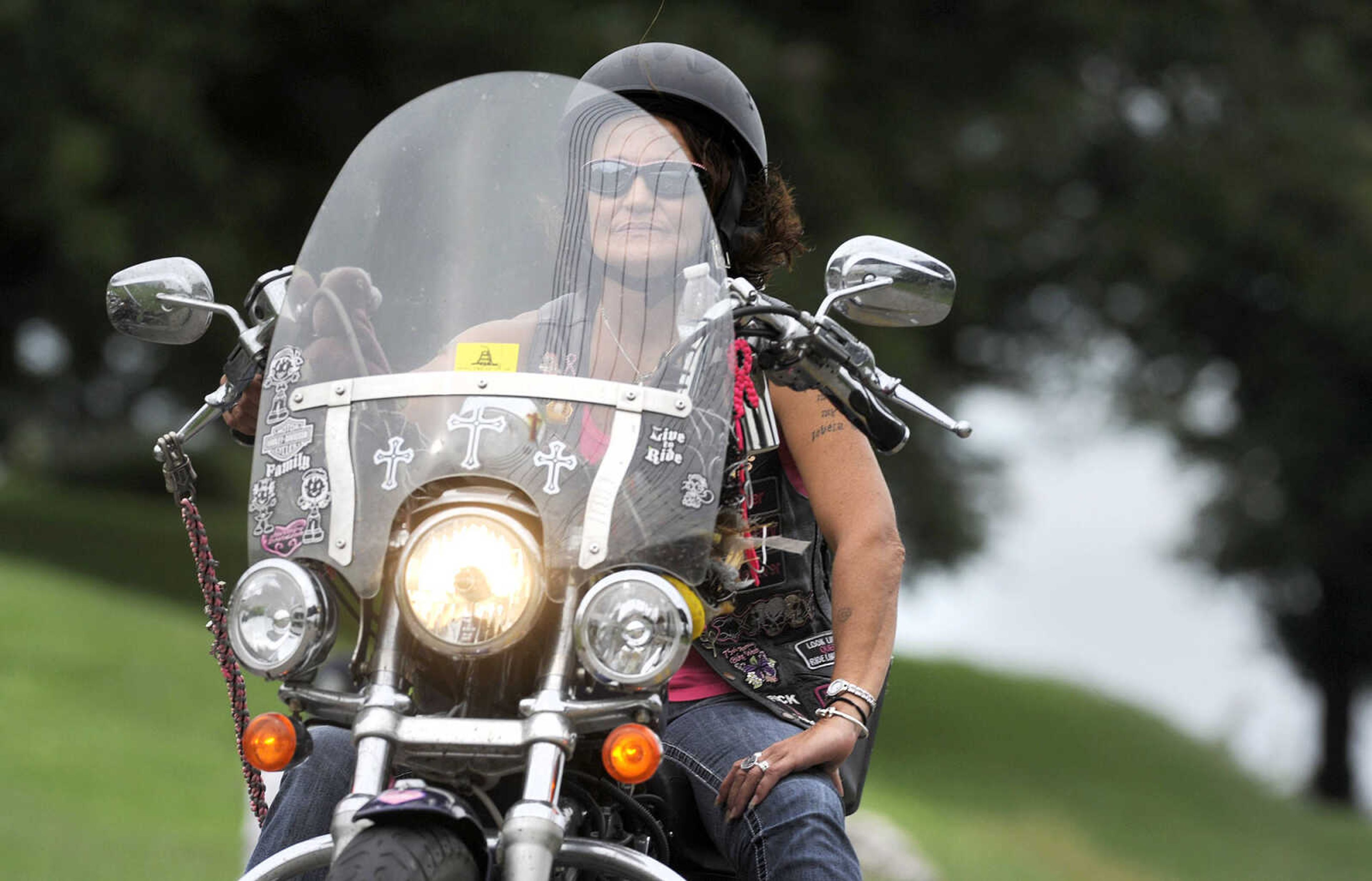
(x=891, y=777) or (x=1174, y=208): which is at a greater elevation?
(x=1174, y=208)

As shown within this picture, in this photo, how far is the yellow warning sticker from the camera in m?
2.21

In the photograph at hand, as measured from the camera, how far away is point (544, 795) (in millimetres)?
1971

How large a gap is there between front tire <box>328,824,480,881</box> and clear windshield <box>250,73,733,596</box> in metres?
0.31

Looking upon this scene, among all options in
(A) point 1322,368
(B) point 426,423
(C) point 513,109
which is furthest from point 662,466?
(A) point 1322,368

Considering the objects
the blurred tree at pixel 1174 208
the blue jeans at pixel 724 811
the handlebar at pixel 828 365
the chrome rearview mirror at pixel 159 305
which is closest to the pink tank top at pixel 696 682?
the blue jeans at pixel 724 811

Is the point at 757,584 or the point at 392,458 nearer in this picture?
the point at 392,458

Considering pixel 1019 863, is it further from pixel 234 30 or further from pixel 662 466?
pixel 662 466

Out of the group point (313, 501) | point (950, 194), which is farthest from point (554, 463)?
point (950, 194)

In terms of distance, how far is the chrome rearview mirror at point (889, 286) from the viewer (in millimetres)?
2398

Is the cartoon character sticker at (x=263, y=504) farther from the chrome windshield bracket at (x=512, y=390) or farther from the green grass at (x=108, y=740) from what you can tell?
the green grass at (x=108, y=740)

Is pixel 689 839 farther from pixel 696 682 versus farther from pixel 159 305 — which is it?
pixel 159 305

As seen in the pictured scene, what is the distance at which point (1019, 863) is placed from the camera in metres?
12.5

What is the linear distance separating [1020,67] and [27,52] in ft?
29.4

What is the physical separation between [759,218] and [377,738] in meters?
1.32
